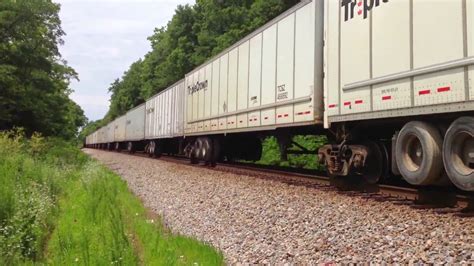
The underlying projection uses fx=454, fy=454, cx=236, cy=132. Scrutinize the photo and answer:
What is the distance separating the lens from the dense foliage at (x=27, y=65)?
2289 cm

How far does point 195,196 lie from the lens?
29.9 feet

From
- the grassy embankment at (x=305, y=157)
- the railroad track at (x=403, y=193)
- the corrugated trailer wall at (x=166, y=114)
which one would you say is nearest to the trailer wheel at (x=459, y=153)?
the railroad track at (x=403, y=193)

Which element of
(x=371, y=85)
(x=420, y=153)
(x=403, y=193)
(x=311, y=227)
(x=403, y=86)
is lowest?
(x=311, y=227)

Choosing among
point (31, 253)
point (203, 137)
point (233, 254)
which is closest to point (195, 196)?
point (31, 253)

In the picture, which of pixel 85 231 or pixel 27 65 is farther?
pixel 27 65

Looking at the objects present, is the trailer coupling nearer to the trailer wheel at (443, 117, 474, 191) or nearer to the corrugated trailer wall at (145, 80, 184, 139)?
the trailer wheel at (443, 117, 474, 191)

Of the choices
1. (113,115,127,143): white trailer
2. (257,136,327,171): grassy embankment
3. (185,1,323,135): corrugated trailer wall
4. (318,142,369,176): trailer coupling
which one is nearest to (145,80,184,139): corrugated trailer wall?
(185,1,323,135): corrugated trailer wall

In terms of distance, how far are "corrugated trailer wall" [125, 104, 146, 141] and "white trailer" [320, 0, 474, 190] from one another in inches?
1026

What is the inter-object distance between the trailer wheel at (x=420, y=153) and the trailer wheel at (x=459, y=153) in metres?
→ 0.27

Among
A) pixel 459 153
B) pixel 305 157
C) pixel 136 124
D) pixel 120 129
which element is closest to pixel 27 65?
pixel 136 124

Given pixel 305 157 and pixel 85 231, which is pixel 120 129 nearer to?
pixel 305 157

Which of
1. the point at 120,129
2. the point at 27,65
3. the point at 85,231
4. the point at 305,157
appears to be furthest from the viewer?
the point at 120,129

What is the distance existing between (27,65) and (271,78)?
17.8m

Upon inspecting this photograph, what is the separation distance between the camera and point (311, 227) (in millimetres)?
5680
